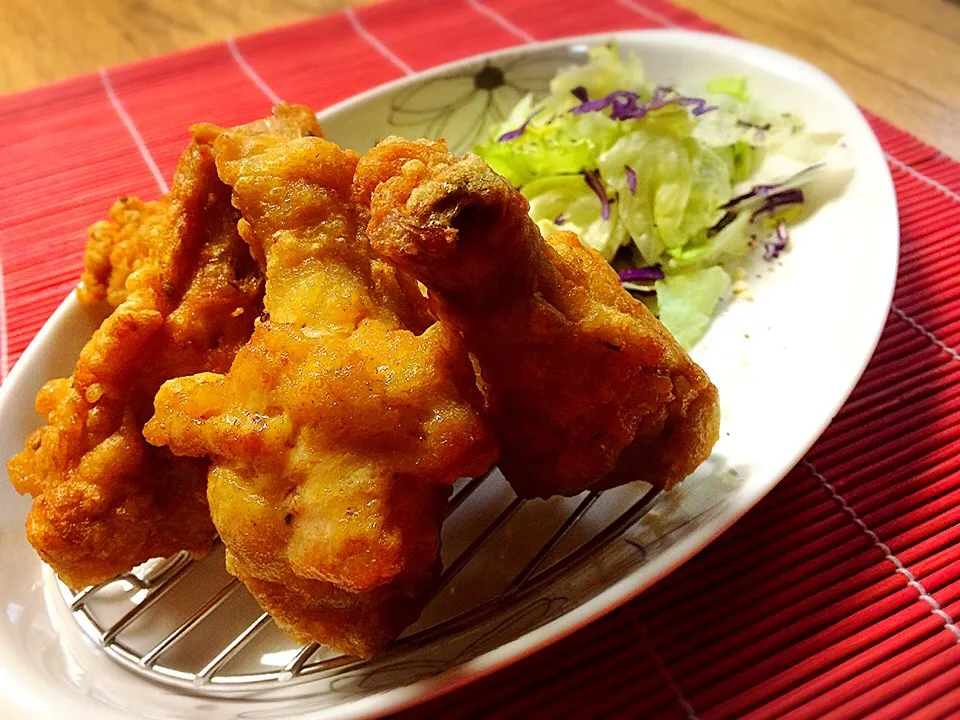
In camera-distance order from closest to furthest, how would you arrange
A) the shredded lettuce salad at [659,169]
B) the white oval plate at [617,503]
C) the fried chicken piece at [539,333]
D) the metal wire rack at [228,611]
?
1. the fried chicken piece at [539,333]
2. the white oval plate at [617,503]
3. the metal wire rack at [228,611]
4. the shredded lettuce salad at [659,169]

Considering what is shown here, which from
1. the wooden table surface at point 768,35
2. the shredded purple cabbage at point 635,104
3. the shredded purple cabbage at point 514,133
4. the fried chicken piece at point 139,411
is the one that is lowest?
the wooden table surface at point 768,35

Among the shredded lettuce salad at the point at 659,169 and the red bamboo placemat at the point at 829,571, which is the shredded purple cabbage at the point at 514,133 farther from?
the red bamboo placemat at the point at 829,571

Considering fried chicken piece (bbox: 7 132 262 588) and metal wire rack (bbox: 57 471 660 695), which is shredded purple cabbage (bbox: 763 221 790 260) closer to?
metal wire rack (bbox: 57 471 660 695)

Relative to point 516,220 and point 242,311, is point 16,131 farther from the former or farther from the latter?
point 516,220

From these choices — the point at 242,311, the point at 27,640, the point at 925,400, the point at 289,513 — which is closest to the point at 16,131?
the point at 242,311

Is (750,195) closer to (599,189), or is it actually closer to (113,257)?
(599,189)

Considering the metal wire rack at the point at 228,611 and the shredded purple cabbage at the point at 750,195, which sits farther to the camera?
the shredded purple cabbage at the point at 750,195

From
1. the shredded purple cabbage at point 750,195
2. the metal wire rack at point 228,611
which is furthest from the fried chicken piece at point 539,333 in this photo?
the shredded purple cabbage at point 750,195
